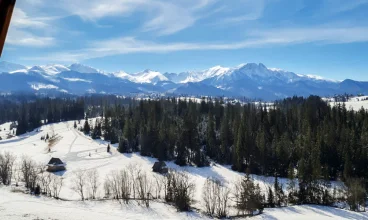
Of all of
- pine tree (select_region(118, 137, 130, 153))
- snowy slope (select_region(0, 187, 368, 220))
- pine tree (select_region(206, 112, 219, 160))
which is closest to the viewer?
snowy slope (select_region(0, 187, 368, 220))

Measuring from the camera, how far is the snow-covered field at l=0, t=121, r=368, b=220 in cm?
5306

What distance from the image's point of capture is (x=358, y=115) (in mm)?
120500

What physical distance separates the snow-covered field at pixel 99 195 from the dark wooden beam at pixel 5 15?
52.3 meters

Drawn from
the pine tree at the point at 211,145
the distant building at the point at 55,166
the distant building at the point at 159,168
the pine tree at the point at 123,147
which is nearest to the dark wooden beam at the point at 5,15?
the distant building at the point at 159,168

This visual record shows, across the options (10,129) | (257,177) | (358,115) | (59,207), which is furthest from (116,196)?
(10,129)

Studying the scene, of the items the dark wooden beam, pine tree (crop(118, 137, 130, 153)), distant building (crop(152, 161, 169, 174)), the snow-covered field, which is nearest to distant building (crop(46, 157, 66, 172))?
the snow-covered field

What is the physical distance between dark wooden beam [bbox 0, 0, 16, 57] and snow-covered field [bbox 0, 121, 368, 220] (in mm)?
52344

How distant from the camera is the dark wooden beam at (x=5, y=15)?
2.77m

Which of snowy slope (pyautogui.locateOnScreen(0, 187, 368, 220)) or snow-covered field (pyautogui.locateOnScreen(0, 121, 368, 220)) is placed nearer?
snowy slope (pyautogui.locateOnScreen(0, 187, 368, 220))

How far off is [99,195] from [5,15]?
7135cm

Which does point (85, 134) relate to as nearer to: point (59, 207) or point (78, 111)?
point (78, 111)

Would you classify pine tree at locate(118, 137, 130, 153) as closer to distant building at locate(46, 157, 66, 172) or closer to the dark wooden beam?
distant building at locate(46, 157, 66, 172)

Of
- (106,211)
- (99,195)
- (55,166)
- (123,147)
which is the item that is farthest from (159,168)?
(106,211)

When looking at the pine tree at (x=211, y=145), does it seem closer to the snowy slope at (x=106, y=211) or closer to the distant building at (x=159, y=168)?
the distant building at (x=159, y=168)
